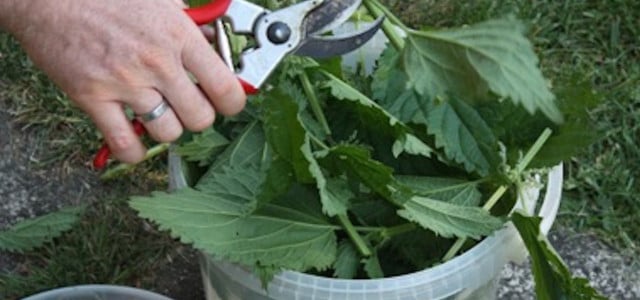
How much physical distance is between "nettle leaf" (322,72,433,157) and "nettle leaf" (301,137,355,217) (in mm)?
62

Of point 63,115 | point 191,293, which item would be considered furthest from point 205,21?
point 63,115

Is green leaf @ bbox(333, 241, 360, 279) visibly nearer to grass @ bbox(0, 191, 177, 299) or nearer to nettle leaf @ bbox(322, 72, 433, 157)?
nettle leaf @ bbox(322, 72, 433, 157)

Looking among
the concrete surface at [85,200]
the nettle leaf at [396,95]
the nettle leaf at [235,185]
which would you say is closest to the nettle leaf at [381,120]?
the nettle leaf at [396,95]

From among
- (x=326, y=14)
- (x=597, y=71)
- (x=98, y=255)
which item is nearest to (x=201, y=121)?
(x=326, y=14)

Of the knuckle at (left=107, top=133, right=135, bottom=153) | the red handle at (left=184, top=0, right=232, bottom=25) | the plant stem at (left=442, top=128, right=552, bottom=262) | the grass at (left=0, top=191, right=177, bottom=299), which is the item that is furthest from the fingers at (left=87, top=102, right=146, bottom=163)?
the grass at (left=0, top=191, right=177, bottom=299)

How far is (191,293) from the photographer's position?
151 centimetres

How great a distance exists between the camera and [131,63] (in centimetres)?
95

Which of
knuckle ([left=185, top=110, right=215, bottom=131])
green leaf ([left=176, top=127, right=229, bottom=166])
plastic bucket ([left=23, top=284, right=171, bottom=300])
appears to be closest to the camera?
knuckle ([left=185, top=110, right=215, bottom=131])

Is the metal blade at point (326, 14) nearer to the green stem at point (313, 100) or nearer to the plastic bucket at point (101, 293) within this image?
the green stem at point (313, 100)

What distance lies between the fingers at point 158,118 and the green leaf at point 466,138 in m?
0.28

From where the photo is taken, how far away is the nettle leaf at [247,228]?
1.09 meters

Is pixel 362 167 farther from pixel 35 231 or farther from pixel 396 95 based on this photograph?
pixel 35 231

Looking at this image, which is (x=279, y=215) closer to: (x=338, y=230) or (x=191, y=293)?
(x=338, y=230)

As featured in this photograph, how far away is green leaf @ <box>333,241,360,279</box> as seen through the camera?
3.76 ft
